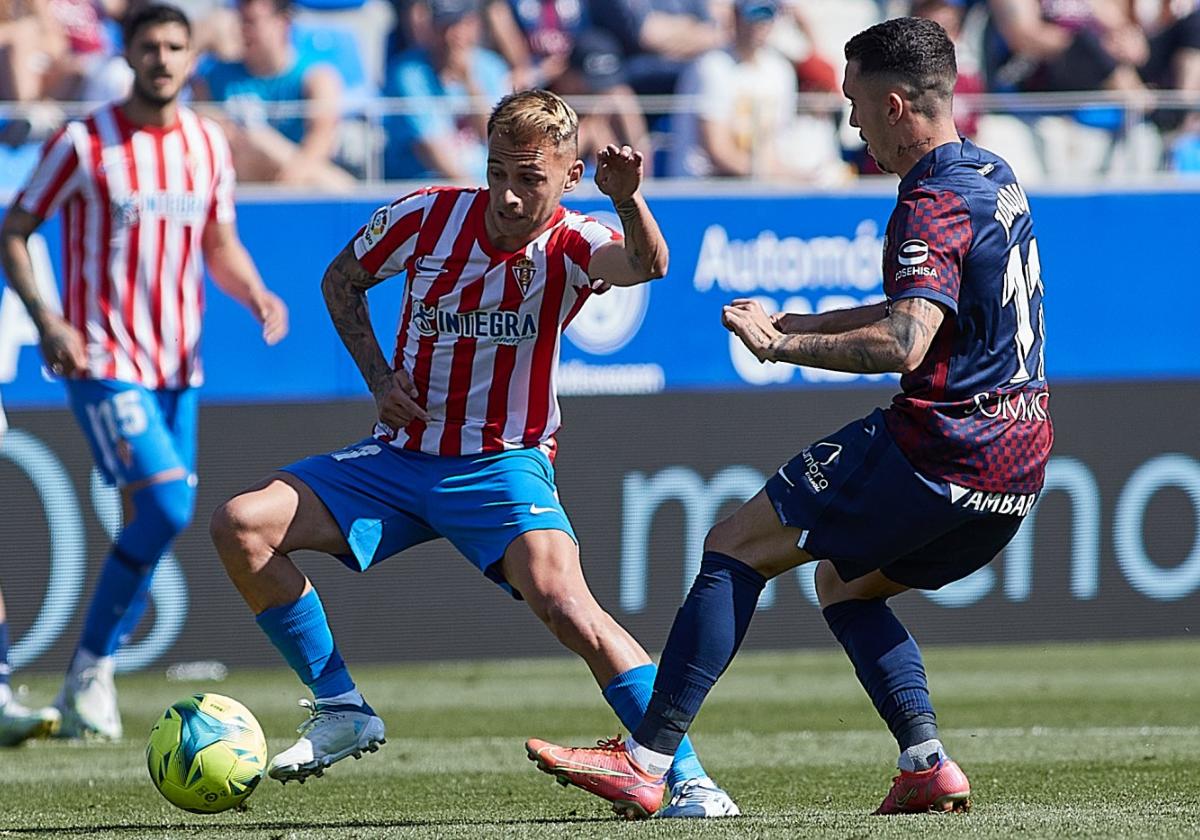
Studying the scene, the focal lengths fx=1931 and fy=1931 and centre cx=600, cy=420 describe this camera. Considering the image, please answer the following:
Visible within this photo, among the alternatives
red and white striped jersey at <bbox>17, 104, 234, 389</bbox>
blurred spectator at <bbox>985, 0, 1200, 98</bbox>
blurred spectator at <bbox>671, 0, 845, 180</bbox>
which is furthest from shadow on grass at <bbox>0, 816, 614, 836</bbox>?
blurred spectator at <bbox>985, 0, 1200, 98</bbox>

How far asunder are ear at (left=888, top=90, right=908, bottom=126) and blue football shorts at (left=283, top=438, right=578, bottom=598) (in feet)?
4.86

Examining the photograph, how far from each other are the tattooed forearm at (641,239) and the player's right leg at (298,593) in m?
1.15

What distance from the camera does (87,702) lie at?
24.9 feet

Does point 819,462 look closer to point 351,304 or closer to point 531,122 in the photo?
point 531,122

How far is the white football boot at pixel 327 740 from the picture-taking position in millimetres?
5254

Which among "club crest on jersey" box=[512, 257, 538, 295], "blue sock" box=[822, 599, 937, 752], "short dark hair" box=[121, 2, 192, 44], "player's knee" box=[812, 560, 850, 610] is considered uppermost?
"short dark hair" box=[121, 2, 192, 44]

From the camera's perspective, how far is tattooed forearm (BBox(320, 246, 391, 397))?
5.73m

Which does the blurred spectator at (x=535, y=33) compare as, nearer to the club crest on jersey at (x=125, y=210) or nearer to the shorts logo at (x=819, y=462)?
the club crest on jersey at (x=125, y=210)

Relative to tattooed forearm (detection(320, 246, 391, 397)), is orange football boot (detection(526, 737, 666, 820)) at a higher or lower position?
lower

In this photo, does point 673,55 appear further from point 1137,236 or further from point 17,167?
point 17,167

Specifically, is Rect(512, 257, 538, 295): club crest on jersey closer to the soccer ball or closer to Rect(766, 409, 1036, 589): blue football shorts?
Rect(766, 409, 1036, 589): blue football shorts

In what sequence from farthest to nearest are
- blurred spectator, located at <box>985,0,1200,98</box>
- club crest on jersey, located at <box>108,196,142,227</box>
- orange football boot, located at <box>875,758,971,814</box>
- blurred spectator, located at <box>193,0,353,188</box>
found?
blurred spectator, located at <box>985,0,1200,98</box>
blurred spectator, located at <box>193,0,353,188</box>
club crest on jersey, located at <box>108,196,142,227</box>
orange football boot, located at <box>875,758,971,814</box>

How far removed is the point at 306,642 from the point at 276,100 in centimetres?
690

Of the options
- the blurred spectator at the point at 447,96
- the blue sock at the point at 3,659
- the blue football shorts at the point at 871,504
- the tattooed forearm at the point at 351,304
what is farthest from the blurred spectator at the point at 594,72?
the blue football shorts at the point at 871,504
